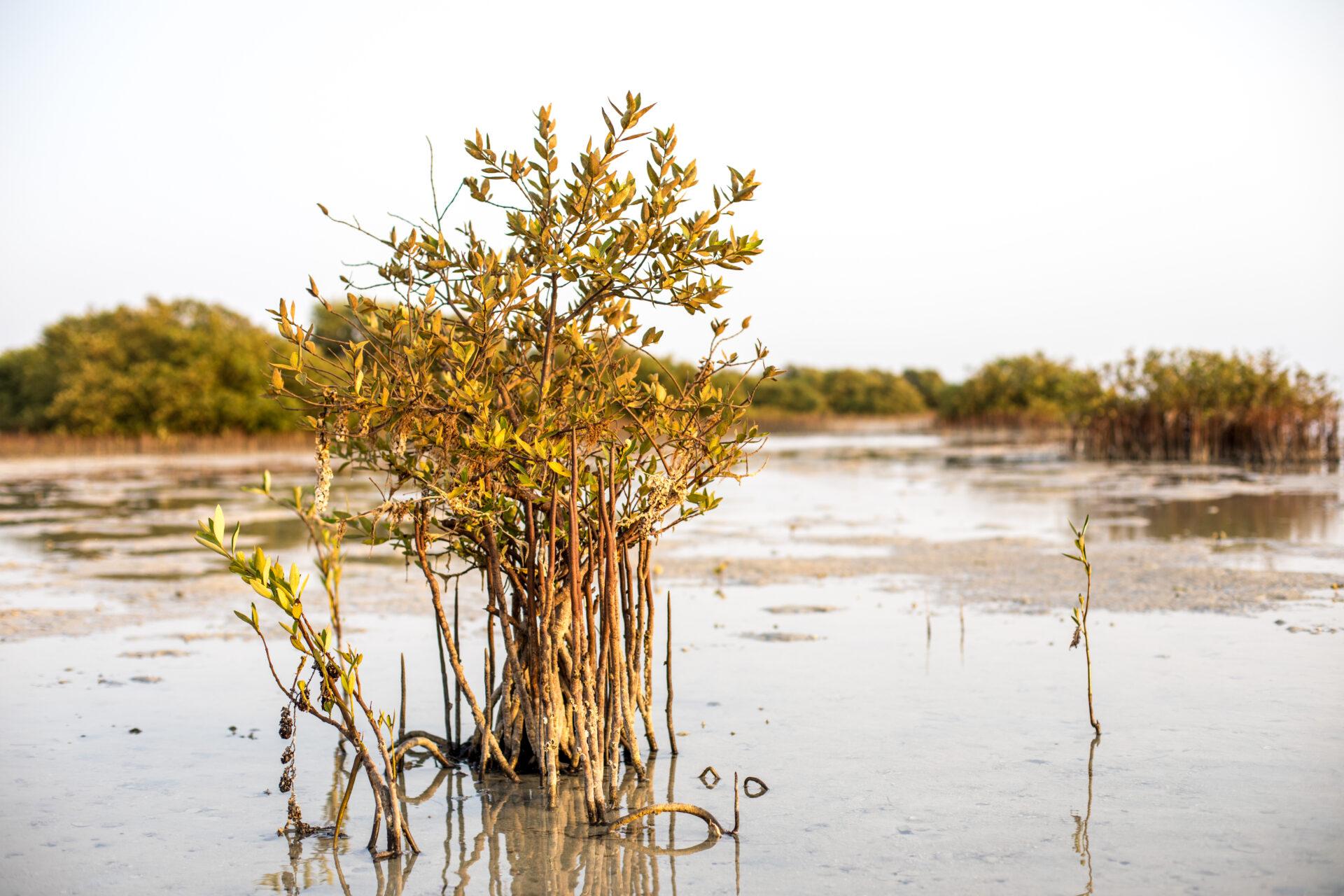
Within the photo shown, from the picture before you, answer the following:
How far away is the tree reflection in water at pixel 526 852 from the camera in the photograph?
4328 mm

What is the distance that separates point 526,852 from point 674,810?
2.06 ft

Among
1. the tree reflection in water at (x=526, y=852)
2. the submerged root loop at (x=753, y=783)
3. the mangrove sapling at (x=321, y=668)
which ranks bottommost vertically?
the tree reflection in water at (x=526, y=852)

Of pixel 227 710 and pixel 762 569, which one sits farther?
pixel 762 569

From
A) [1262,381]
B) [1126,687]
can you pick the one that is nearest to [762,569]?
[1126,687]

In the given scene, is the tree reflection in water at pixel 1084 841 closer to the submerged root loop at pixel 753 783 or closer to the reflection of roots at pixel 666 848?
the submerged root loop at pixel 753 783

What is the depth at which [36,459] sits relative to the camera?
42.5 meters

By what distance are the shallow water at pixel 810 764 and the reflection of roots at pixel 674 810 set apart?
8 centimetres

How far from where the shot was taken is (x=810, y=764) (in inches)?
223

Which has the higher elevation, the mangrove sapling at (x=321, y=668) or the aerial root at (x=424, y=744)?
the mangrove sapling at (x=321, y=668)

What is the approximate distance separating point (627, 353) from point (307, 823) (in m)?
2.56

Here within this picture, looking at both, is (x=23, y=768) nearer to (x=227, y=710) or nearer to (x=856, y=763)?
(x=227, y=710)

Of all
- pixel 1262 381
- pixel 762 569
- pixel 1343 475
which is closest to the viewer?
pixel 762 569

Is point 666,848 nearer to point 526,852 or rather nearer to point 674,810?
point 674,810

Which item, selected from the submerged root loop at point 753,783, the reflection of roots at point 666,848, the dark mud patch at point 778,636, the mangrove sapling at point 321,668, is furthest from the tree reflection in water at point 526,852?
the dark mud patch at point 778,636
